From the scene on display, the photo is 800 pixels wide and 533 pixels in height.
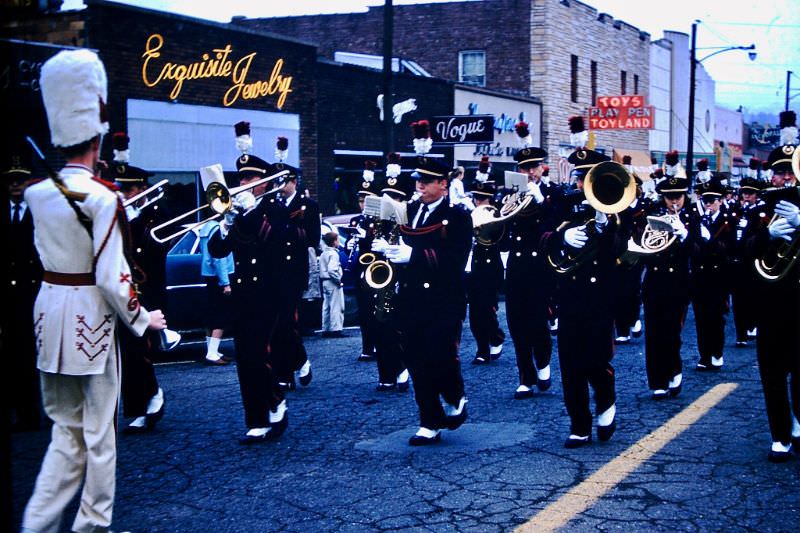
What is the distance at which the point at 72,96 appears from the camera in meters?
4.59

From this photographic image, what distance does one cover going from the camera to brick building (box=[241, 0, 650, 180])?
36500 mm

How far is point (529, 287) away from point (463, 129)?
18.8m

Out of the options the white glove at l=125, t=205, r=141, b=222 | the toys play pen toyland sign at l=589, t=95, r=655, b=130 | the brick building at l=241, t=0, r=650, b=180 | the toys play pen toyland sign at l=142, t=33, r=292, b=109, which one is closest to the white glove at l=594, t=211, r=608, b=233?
the white glove at l=125, t=205, r=141, b=222

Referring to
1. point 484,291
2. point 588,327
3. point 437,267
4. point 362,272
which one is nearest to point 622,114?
point 484,291

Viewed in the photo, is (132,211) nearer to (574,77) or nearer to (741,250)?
(741,250)

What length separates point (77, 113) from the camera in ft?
15.1

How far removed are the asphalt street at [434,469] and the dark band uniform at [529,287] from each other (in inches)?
14.8

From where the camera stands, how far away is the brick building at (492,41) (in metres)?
36.5

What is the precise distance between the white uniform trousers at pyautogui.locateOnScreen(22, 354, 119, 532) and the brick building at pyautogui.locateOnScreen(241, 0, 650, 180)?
32848 millimetres

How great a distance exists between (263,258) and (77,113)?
9.72ft

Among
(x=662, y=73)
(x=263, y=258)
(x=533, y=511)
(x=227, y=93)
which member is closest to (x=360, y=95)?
(x=227, y=93)

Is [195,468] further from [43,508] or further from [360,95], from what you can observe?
[360,95]

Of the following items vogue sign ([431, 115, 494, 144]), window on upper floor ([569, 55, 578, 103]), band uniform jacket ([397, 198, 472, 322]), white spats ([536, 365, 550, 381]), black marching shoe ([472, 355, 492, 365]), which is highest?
window on upper floor ([569, 55, 578, 103])

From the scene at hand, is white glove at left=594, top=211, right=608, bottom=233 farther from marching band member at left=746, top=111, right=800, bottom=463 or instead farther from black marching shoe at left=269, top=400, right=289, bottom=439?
black marching shoe at left=269, top=400, right=289, bottom=439
